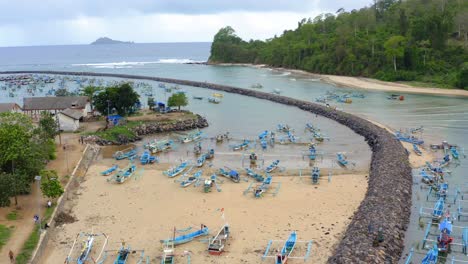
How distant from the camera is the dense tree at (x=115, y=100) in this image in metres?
53.1

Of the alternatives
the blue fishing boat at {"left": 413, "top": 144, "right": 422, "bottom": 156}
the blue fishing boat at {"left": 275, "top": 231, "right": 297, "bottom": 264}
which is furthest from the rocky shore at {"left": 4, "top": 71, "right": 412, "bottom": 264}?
the blue fishing boat at {"left": 275, "top": 231, "right": 297, "bottom": 264}

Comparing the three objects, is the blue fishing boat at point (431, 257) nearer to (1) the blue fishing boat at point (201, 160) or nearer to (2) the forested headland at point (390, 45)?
(1) the blue fishing boat at point (201, 160)

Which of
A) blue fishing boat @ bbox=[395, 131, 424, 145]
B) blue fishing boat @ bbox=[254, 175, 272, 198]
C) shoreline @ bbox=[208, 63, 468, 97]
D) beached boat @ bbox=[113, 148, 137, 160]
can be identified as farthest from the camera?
shoreline @ bbox=[208, 63, 468, 97]

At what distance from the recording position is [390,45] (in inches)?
3770

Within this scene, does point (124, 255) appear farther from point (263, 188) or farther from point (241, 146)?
point (241, 146)

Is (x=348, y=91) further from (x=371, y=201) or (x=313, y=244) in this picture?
(x=313, y=244)

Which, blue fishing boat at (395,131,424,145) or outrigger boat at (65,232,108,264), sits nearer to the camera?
outrigger boat at (65,232,108,264)

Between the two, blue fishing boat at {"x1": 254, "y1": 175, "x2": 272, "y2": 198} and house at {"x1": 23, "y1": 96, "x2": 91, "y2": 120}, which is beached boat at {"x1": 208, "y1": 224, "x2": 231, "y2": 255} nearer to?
blue fishing boat at {"x1": 254, "y1": 175, "x2": 272, "y2": 198}

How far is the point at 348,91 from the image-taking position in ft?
272

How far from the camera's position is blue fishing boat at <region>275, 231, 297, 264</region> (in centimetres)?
2047

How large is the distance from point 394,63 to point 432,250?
7863cm

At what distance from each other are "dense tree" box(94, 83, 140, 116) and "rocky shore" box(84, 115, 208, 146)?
14.8ft

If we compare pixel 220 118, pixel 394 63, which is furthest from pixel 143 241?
pixel 394 63

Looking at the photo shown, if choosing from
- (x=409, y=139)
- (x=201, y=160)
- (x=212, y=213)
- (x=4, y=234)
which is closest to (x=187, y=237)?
(x=212, y=213)
